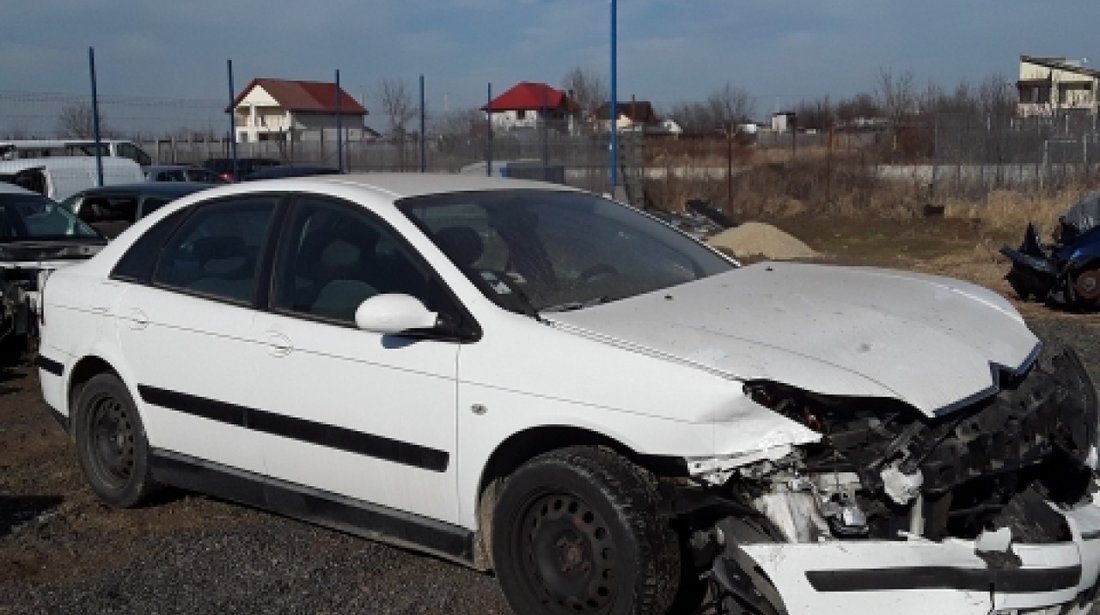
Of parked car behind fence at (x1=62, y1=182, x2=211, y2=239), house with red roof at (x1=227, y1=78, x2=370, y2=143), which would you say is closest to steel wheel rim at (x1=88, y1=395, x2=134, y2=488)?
parked car behind fence at (x1=62, y1=182, x2=211, y2=239)

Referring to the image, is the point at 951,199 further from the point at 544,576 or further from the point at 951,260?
the point at 544,576

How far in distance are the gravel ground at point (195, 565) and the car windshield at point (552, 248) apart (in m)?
1.20

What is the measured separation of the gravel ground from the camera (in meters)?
4.32

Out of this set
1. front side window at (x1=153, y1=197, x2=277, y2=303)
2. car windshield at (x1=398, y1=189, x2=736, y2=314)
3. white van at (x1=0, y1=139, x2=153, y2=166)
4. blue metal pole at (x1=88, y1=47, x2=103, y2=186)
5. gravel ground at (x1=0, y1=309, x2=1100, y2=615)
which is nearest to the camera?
car windshield at (x1=398, y1=189, x2=736, y2=314)

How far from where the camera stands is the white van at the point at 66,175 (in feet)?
57.9

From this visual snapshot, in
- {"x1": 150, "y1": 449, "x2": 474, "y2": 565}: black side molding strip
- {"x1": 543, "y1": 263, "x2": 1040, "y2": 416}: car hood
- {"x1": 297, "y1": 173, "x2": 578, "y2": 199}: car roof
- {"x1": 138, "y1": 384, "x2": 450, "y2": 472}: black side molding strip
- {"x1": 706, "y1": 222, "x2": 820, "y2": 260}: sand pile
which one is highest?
{"x1": 297, "y1": 173, "x2": 578, "y2": 199}: car roof

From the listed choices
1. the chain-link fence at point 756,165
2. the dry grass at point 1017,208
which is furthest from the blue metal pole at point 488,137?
the dry grass at point 1017,208

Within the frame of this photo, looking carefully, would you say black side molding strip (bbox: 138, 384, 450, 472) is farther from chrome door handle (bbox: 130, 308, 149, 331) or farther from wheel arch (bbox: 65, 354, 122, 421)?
wheel arch (bbox: 65, 354, 122, 421)

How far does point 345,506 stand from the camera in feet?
14.6

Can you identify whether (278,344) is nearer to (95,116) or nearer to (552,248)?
(552,248)

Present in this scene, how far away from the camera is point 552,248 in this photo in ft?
15.0

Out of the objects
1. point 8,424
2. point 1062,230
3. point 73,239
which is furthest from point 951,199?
point 8,424

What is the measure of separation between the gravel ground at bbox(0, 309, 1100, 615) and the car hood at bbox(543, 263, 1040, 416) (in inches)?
50.0

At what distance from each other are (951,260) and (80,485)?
15.1 m
